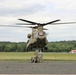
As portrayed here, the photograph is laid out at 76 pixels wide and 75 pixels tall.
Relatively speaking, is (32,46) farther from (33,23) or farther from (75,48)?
(75,48)

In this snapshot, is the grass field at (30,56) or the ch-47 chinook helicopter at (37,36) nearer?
the ch-47 chinook helicopter at (37,36)

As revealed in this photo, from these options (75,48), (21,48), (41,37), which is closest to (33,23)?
(41,37)

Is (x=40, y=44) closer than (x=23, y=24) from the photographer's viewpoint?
Yes

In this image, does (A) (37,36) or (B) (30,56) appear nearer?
(A) (37,36)

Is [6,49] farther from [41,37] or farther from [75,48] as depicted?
[41,37]

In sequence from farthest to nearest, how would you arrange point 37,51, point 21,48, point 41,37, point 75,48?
1. point 75,48
2. point 21,48
3. point 37,51
4. point 41,37

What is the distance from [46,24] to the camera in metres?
54.3

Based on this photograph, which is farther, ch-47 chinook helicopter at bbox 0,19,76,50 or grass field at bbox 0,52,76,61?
grass field at bbox 0,52,76,61

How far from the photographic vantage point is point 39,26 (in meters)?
51.8

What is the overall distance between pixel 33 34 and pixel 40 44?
98.5 inches

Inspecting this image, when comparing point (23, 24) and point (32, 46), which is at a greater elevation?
point (23, 24)

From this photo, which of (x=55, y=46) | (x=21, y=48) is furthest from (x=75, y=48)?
(x=21, y=48)

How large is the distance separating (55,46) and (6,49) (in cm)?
2020

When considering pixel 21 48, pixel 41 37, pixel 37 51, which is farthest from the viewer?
pixel 21 48
